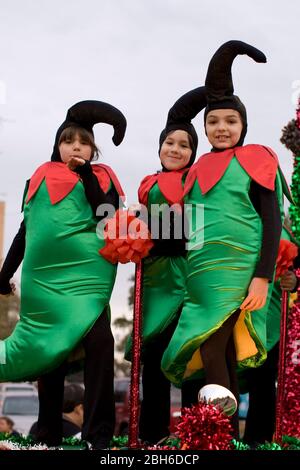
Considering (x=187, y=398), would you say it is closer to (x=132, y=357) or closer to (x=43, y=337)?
(x=132, y=357)

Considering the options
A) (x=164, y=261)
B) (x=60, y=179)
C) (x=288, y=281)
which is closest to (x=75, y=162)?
(x=60, y=179)

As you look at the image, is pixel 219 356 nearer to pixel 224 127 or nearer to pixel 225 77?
pixel 224 127

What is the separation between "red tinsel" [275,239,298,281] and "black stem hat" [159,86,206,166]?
688 mm

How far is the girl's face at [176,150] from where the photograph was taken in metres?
4.66

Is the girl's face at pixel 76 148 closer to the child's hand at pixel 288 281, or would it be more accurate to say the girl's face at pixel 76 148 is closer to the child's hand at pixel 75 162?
the child's hand at pixel 75 162

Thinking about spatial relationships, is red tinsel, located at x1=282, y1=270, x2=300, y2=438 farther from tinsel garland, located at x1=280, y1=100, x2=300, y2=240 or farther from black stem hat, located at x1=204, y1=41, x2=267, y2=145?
black stem hat, located at x1=204, y1=41, x2=267, y2=145

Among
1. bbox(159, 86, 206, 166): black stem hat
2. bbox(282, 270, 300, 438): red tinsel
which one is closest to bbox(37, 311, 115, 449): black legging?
→ bbox(159, 86, 206, 166): black stem hat

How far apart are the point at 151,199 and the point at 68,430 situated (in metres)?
2.08

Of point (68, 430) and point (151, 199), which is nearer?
point (151, 199)

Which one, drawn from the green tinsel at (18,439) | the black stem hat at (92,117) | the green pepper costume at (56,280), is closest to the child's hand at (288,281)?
the green pepper costume at (56,280)

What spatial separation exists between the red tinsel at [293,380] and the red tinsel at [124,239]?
1.47 m

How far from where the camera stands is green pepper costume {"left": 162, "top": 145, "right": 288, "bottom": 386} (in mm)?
3990

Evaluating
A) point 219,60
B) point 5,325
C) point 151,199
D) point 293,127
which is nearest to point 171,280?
point 151,199
